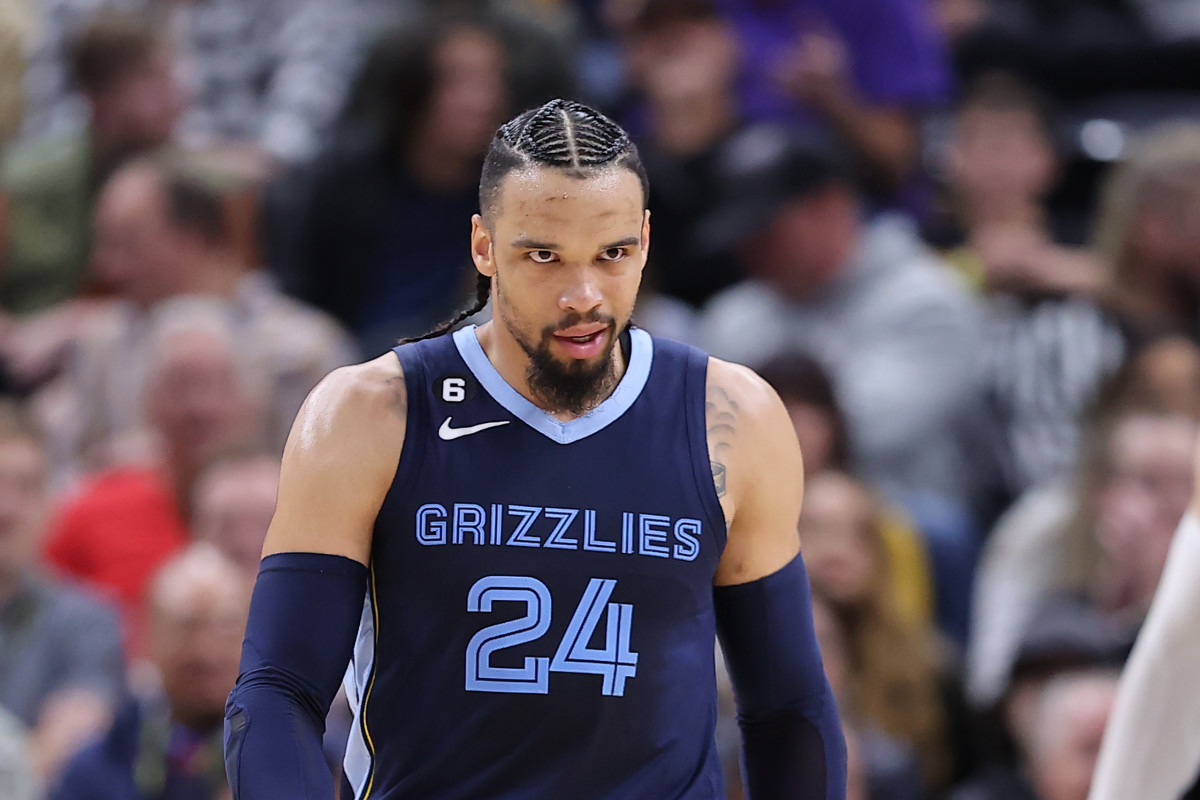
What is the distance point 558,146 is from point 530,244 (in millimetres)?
175

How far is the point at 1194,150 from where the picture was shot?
7449 mm

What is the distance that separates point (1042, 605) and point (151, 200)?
3.77 m

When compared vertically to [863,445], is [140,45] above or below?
above

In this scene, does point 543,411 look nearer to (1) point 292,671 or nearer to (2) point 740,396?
(2) point 740,396

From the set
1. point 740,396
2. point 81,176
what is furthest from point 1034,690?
point 81,176

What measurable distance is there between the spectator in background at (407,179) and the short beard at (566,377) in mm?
4406

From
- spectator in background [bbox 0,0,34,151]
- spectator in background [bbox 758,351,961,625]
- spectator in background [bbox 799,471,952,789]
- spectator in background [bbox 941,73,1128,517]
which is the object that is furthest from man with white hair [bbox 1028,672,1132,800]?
spectator in background [bbox 0,0,34,151]

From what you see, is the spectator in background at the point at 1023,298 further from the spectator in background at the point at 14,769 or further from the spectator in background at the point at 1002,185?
the spectator in background at the point at 14,769

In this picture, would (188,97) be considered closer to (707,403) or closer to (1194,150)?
(1194,150)

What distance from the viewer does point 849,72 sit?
28.3ft

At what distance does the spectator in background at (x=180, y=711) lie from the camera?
564cm

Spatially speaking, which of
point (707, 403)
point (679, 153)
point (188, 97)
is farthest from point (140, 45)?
point (707, 403)

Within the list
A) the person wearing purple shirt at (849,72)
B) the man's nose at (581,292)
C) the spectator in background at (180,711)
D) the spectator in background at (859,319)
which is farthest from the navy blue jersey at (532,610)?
the person wearing purple shirt at (849,72)

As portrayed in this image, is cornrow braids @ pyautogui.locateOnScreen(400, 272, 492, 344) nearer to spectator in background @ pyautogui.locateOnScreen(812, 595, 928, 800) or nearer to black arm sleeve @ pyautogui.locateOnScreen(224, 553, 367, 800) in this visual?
black arm sleeve @ pyautogui.locateOnScreen(224, 553, 367, 800)
